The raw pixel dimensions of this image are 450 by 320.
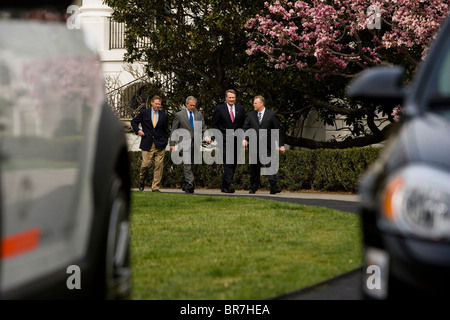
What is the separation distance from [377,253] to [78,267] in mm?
1145

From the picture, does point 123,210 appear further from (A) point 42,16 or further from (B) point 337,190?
(B) point 337,190

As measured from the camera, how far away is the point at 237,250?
8.16m

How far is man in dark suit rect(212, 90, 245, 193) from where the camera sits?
711 inches

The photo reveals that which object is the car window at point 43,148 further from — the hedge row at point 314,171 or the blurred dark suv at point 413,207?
the hedge row at point 314,171

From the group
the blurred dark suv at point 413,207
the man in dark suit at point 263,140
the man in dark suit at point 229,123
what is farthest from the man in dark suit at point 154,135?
the blurred dark suv at point 413,207

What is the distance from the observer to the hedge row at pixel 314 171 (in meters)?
18.2

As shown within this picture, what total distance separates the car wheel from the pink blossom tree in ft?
45.7

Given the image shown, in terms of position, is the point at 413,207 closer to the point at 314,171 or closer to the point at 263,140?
the point at 263,140

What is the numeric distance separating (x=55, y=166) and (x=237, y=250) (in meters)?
4.83

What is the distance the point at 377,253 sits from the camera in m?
3.58

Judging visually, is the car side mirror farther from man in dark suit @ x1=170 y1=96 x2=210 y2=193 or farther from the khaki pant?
the khaki pant

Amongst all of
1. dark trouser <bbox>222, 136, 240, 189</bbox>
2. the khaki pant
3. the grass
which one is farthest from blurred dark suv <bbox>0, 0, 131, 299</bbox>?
the khaki pant

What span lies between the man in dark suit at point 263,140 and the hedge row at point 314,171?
0.99 metres
